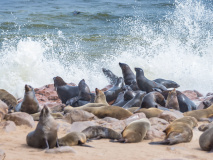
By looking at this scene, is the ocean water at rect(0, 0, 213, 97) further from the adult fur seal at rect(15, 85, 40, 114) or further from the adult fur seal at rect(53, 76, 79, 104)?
the adult fur seal at rect(15, 85, 40, 114)

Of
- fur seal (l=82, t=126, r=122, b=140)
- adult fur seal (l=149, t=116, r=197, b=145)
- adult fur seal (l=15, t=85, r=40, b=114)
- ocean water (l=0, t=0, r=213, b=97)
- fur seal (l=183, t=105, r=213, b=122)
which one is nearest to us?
adult fur seal (l=149, t=116, r=197, b=145)

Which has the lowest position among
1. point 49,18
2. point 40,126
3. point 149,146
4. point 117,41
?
point 149,146

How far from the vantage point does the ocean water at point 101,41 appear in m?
12.5

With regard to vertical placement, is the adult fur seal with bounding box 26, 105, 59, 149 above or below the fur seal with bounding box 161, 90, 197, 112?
above

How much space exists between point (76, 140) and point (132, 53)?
32.8 feet

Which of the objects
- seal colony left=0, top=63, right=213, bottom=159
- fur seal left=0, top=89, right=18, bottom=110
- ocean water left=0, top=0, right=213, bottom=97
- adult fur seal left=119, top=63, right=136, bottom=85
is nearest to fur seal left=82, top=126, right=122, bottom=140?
seal colony left=0, top=63, right=213, bottom=159

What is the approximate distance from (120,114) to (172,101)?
1.68 metres

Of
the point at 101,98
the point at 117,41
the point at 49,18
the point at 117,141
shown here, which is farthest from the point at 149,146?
the point at 49,18

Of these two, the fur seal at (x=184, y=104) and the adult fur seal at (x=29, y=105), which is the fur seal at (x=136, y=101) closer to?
the fur seal at (x=184, y=104)

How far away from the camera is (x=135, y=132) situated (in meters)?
5.07

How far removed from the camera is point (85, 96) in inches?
333

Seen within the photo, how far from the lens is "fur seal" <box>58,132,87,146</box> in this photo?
458cm

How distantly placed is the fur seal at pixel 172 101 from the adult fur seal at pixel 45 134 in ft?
11.9

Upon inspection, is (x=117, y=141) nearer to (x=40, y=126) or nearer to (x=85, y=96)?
(x=40, y=126)
